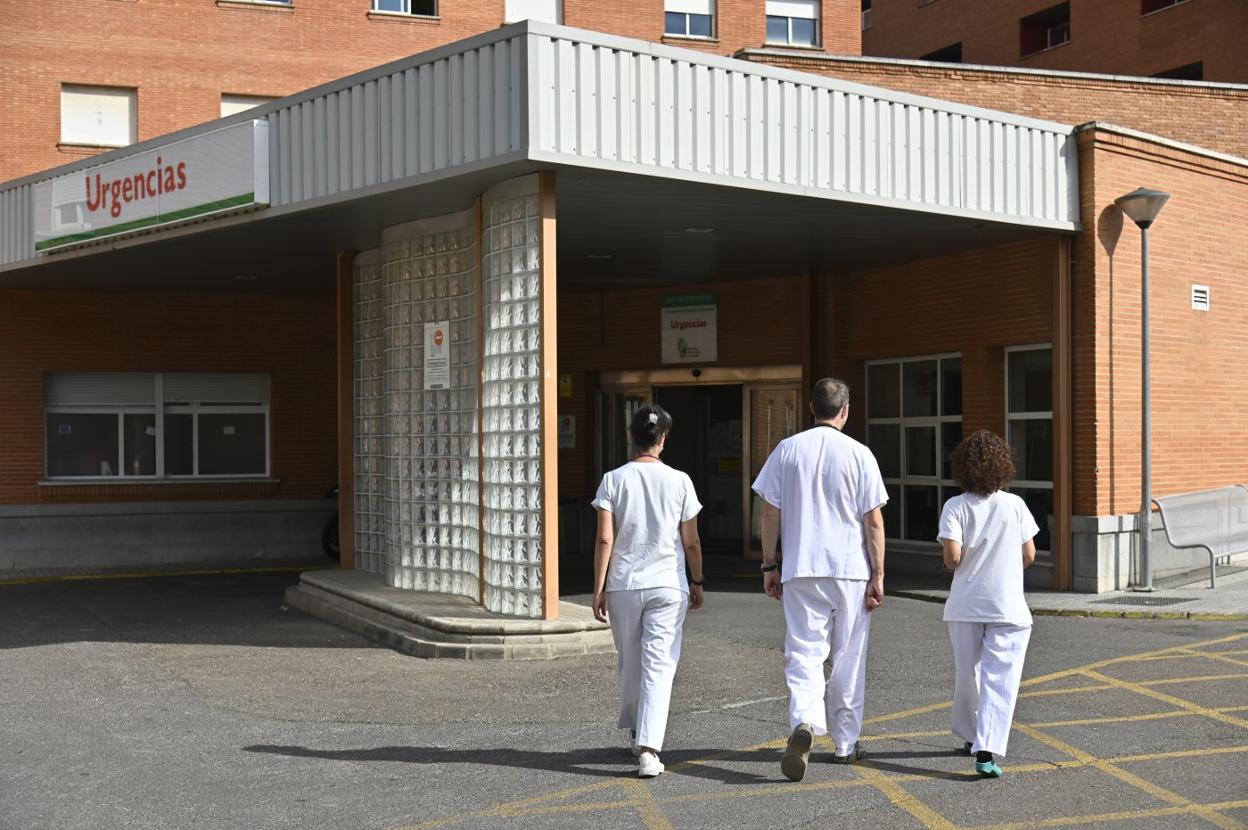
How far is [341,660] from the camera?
10.5 m

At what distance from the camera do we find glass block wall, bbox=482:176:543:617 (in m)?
10.9

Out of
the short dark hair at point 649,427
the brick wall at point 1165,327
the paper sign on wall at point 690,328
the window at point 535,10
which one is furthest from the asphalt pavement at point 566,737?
the window at point 535,10

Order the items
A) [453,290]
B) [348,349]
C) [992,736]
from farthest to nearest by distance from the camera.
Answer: [348,349] < [453,290] < [992,736]

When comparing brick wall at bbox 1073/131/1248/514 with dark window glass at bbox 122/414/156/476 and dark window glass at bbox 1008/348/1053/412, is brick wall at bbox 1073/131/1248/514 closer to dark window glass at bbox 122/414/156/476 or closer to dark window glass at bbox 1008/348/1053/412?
dark window glass at bbox 1008/348/1053/412

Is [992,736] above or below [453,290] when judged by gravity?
below

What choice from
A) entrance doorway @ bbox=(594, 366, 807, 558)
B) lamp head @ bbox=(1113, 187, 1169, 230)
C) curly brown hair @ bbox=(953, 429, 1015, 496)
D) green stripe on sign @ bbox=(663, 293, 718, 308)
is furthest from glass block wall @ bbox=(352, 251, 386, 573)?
curly brown hair @ bbox=(953, 429, 1015, 496)

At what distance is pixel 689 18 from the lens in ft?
88.6

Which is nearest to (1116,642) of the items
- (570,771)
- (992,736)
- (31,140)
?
(992,736)

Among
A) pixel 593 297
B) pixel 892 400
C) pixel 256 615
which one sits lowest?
pixel 256 615

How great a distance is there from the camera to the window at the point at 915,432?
16.0m

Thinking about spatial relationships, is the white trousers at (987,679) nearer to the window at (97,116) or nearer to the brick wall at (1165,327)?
the brick wall at (1165,327)

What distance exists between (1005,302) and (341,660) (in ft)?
26.0

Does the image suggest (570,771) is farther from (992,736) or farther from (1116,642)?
(1116,642)

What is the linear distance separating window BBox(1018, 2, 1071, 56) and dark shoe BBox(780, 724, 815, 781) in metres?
32.3
